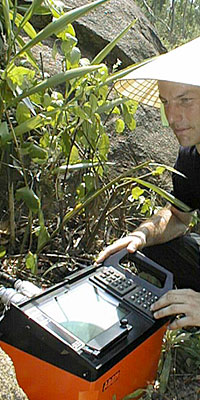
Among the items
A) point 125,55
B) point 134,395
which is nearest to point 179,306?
point 134,395

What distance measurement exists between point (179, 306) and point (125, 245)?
0.31 m

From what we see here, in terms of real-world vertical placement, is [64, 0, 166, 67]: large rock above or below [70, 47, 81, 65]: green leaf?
below

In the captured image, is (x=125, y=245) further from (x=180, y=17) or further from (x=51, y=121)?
(x=180, y=17)

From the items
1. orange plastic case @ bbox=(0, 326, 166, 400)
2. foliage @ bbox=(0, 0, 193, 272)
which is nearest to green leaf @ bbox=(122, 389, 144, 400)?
A: orange plastic case @ bbox=(0, 326, 166, 400)

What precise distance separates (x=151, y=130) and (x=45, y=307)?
1.58m

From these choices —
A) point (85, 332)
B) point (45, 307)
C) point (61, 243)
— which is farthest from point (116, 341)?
point (61, 243)

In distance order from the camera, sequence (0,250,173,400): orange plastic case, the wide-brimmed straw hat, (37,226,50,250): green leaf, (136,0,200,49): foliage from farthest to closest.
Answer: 1. (136,0,200,49): foliage
2. (37,226,50,250): green leaf
3. the wide-brimmed straw hat
4. (0,250,173,400): orange plastic case

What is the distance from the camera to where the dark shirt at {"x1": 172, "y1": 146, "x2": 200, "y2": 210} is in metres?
1.98

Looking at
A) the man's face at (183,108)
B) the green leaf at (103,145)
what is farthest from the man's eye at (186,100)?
the green leaf at (103,145)

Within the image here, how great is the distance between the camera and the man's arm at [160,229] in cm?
170

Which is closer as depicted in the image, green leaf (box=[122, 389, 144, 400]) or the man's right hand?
green leaf (box=[122, 389, 144, 400])

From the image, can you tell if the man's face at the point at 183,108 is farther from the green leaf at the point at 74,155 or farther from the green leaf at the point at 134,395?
the green leaf at the point at 134,395

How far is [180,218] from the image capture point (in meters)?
2.02

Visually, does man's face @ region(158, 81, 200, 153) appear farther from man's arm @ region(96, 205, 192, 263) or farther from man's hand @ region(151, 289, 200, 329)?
man's hand @ region(151, 289, 200, 329)
